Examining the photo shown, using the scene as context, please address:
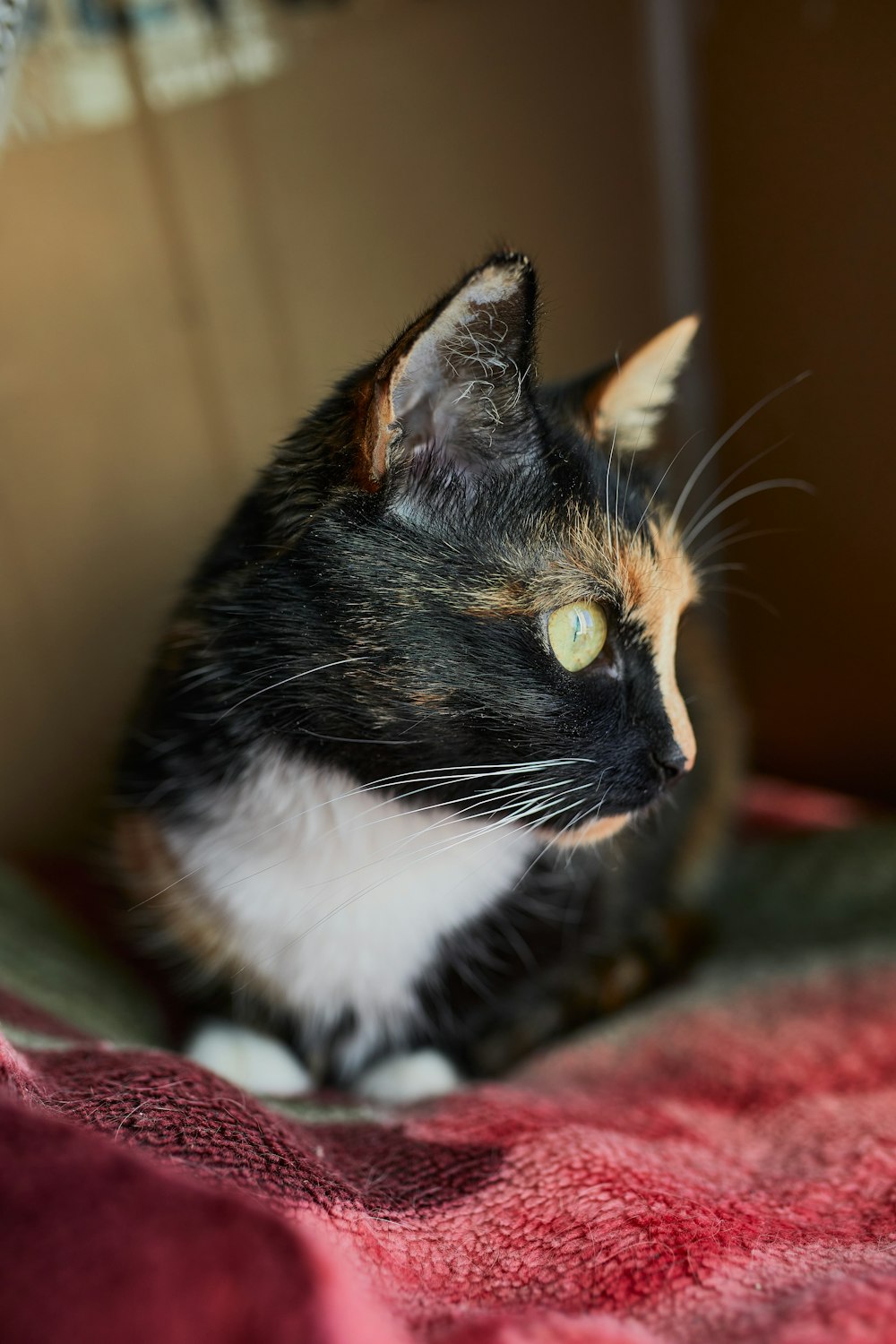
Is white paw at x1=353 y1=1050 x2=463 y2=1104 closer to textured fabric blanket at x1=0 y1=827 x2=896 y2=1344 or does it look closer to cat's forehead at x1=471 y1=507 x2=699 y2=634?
textured fabric blanket at x1=0 y1=827 x2=896 y2=1344

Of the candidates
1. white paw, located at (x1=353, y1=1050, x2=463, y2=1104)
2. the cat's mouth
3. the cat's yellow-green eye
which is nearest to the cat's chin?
the cat's mouth

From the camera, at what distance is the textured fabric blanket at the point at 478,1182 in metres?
0.45

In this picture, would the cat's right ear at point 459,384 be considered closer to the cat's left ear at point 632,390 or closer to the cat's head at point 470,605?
the cat's head at point 470,605

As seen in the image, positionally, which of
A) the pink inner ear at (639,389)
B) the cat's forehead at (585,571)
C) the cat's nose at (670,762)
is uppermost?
the pink inner ear at (639,389)

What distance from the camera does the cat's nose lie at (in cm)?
85

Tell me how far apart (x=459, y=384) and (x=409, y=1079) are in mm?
633

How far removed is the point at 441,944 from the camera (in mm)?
1037

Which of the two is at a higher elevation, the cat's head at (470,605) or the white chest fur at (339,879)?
the cat's head at (470,605)

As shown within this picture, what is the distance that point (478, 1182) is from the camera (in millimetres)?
737

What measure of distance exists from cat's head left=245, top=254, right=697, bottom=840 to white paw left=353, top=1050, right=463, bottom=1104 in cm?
31

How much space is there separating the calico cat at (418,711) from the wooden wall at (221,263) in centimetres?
40

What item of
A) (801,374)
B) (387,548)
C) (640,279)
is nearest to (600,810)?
(387,548)

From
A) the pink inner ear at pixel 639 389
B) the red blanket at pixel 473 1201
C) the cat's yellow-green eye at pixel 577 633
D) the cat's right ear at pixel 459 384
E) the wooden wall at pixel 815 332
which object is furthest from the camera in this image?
the wooden wall at pixel 815 332

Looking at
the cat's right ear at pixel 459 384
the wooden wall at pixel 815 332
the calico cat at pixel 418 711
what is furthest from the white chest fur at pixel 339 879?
the wooden wall at pixel 815 332
